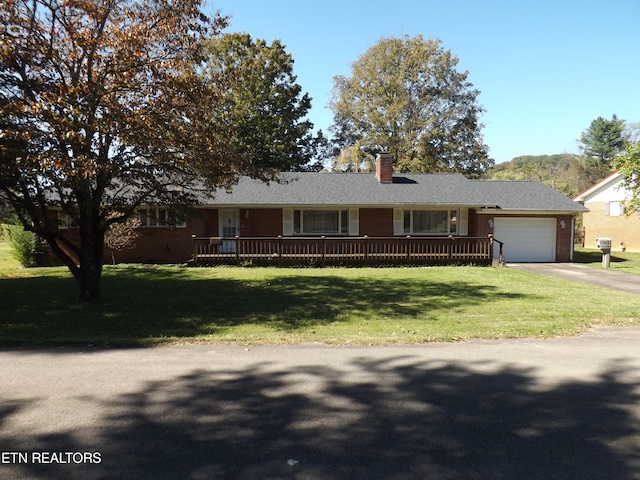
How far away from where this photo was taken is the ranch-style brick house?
60.7 feet

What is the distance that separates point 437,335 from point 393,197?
13.6 meters

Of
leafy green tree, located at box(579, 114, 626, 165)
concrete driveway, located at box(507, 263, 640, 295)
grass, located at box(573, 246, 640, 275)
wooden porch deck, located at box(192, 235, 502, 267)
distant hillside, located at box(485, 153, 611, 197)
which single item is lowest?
concrete driveway, located at box(507, 263, 640, 295)

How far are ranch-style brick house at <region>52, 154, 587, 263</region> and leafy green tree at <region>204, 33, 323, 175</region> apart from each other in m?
14.5

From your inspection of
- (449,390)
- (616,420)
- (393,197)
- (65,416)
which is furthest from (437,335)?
(393,197)

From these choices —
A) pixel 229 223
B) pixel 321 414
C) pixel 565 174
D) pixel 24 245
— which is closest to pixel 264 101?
pixel 229 223

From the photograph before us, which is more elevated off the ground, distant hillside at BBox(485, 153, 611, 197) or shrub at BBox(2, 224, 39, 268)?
distant hillside at BBox(485, 153, 611, 197)

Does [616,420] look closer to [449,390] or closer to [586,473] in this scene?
[586,473]

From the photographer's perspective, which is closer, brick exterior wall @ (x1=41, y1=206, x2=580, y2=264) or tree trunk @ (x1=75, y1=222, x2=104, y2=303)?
tree trunk @ (x1=75, y1=222, x2=104, y2=303)

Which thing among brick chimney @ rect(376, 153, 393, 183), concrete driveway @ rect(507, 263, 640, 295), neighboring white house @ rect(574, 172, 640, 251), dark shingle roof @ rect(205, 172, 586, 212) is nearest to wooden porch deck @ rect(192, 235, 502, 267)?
dark shingle roof @ rect(205, 172, 586, 212)

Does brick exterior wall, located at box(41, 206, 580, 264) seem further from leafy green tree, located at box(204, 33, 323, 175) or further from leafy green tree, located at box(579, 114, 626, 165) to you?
leafy green tree, located at box(579, 114, 626, 165)

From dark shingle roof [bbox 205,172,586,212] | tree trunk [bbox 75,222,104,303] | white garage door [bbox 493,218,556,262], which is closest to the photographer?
tree trunk [bbox 75,222,104,303]

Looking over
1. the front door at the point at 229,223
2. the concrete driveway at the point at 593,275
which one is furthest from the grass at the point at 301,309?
the front door at the point at 229,223

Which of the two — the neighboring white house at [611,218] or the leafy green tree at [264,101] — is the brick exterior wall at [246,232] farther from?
the leafy green tree at [264,101]

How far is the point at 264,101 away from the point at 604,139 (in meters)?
56.7
